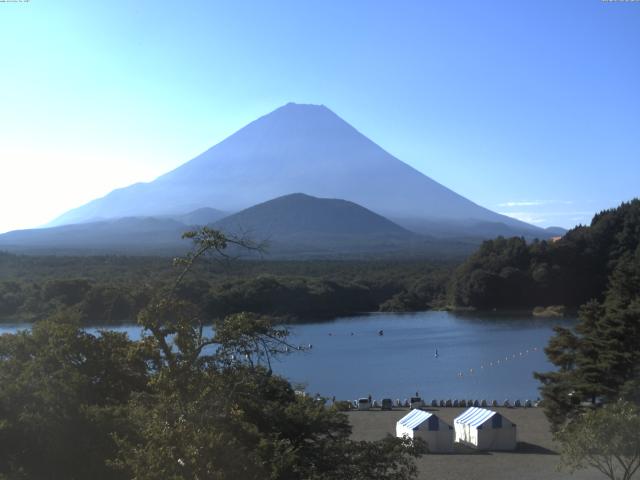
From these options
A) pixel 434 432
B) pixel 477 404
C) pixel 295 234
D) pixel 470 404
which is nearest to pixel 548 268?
pixel 470 404

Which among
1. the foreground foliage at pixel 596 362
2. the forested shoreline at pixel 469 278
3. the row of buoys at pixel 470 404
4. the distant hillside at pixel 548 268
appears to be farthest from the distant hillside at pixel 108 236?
the foreground foliage at pixel 596 362

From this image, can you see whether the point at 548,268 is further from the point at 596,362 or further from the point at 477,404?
the point at 596,362

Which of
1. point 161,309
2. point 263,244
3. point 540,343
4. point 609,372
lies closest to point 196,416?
point 161,309

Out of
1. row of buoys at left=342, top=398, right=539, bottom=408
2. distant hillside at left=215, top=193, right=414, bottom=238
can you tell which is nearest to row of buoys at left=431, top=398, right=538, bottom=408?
row of buoys at left=342, top=398, right=539, bottom=408

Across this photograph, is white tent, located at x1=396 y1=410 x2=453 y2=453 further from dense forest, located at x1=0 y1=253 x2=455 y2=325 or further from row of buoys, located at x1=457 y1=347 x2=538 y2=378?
row of buoys, located at x1=457 y1=347 x2=538 y2=378

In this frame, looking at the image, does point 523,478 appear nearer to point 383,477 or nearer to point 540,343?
point 383,477

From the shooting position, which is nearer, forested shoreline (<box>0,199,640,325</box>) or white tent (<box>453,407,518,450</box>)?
white tent (<box>453,407,518,450</box>)
